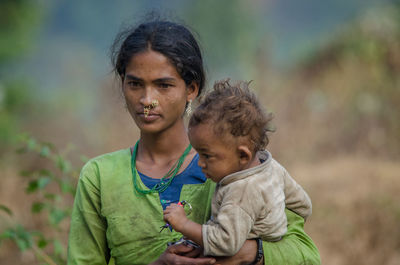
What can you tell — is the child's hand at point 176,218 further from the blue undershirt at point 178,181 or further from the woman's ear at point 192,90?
the woman's ear at point 192,90

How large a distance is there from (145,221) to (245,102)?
685 millimetres

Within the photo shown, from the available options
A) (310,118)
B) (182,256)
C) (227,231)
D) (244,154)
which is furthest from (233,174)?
(310,118)

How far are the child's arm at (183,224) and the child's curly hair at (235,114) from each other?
32cm

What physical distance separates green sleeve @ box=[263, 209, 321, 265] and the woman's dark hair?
0.72 metres

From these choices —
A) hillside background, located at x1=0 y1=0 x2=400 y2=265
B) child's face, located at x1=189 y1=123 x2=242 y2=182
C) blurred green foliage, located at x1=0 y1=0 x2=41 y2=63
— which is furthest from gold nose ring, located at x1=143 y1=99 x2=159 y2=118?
blurred green foliage, located at x1=0 y1=0 x2=41 y2=63

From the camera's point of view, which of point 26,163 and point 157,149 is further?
point 26,163

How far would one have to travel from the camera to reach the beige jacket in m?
1.99

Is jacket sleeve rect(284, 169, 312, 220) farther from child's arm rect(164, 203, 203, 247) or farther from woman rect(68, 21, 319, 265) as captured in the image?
child's arm rect(164, 203, 203, 247)

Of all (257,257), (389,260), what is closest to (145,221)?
(257,257)

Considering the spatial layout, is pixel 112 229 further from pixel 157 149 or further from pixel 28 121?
pixel 28 121

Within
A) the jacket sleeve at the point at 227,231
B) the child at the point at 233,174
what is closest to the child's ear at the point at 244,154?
the child at the point at 233,174

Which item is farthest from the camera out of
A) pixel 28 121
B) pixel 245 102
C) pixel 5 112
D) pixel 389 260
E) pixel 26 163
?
pixel 28 121

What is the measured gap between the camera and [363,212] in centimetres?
592

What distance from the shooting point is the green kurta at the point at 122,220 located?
2350mm
